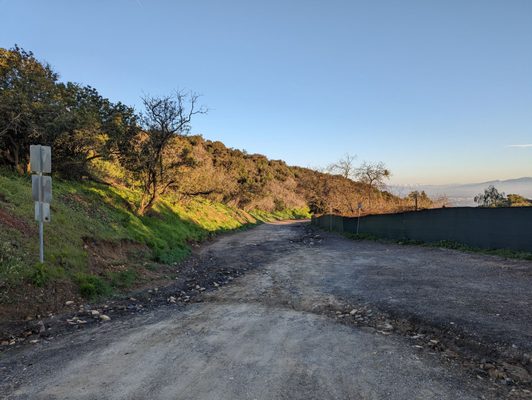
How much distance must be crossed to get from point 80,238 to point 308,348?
815 centimetres

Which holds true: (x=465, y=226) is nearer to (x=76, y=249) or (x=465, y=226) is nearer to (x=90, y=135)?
(x=76, y=249)

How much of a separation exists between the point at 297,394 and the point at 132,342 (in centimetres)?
285

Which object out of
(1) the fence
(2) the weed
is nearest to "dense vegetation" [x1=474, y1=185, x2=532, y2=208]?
(1) the fence

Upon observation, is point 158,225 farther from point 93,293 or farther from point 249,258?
point 93,293

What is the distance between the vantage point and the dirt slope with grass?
685 cm

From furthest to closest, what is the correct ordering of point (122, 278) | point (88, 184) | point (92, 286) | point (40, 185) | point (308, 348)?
1. point (88, 184)
2. point (122, 278)
3. point (92, 286)
4. point (40, 185)
5. point (308, 348)

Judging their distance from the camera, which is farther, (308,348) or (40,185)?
(40,185)

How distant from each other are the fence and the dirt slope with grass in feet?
36.8

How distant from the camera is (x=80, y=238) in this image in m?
10.2

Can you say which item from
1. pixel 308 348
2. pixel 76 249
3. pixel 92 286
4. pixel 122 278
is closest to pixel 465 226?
pixel 308 348

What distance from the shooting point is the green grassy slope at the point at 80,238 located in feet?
24.5

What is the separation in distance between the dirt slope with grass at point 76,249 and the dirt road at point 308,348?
180cm

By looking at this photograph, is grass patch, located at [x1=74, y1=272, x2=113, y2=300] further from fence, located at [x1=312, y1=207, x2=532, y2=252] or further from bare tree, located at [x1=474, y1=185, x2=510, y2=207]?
bare tree, located at [x1=474, y1=185, x2=510, y2=207]

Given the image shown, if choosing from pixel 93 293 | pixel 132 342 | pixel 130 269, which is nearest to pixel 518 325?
pixel 132 342
